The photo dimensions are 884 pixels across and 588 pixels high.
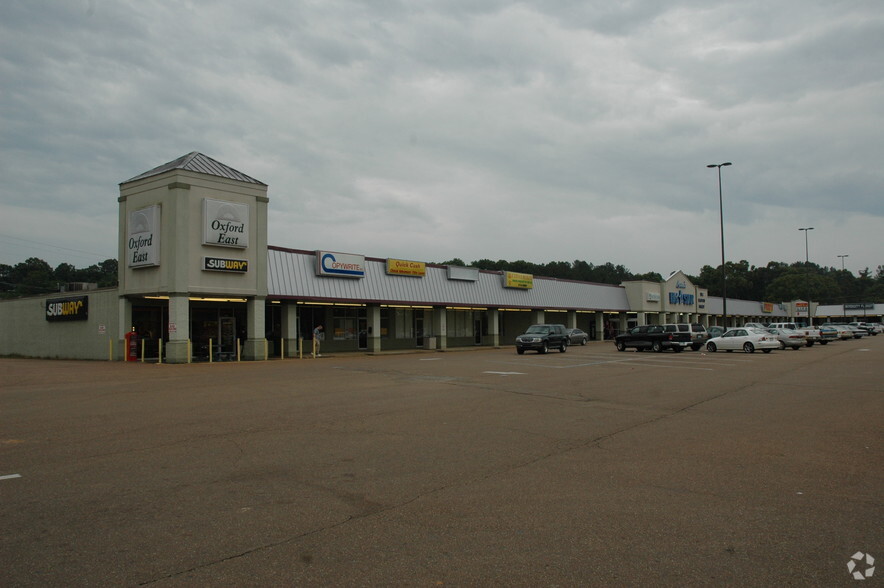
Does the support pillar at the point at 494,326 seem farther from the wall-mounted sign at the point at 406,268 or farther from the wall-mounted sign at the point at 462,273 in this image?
the wall-mounted sign at the point at 406,268

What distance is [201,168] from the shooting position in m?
29.3

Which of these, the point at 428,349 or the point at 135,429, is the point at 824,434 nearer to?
the point at 135,429

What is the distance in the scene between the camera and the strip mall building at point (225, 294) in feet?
92.7

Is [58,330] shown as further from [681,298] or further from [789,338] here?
[681,298]

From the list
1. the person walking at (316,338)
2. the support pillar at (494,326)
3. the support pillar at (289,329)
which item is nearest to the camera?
the person walking at (316,338)

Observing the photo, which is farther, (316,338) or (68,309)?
(68,309)

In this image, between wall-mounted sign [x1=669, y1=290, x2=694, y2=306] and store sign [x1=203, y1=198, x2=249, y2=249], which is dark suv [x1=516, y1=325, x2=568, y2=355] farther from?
wall-mounted sign [x1=669, y1=290, x2=694, y2=306]

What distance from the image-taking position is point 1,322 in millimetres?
39781

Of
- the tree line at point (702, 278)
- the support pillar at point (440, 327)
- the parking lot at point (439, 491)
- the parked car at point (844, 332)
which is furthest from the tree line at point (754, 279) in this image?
the parking lot at point (439, 491)

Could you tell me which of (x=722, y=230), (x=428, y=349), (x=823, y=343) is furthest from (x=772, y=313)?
(x=428, y=349)

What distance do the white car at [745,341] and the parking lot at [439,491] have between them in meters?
23.1

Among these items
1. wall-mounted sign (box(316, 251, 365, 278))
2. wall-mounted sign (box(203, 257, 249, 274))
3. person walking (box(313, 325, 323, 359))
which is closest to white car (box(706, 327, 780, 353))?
wall-mounted sign (box(316, 251, 365, 278))

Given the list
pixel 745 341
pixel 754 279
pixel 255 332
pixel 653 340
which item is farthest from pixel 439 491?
pixel 754 279

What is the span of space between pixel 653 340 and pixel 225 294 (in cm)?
2478
